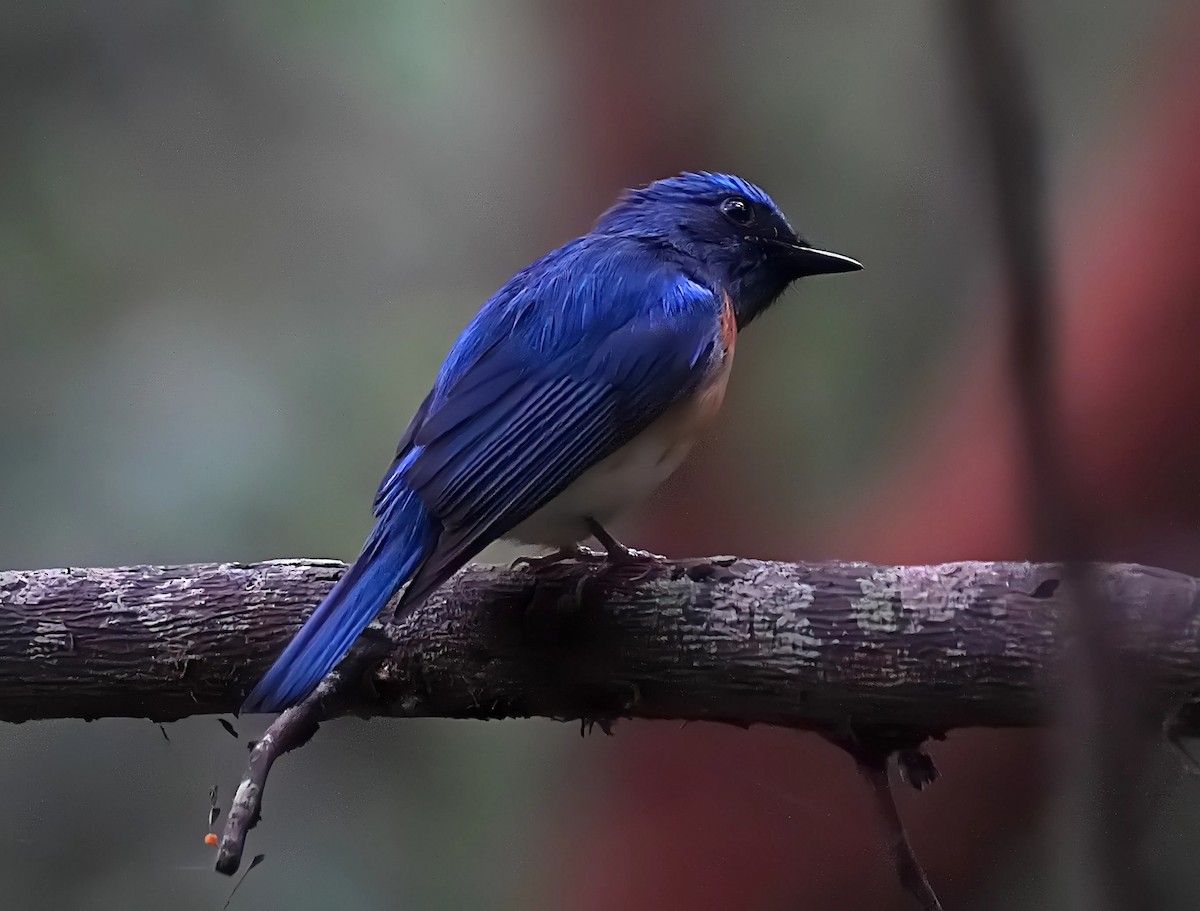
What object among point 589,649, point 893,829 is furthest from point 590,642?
point 893,829

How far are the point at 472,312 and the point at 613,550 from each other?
589 millimetres

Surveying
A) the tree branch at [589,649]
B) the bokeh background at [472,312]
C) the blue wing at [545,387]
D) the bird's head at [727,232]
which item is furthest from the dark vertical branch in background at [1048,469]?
the bird's head at [727,232]

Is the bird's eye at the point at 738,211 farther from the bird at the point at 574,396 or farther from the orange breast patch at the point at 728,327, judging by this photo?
the orange breast patch at the point at 728,327

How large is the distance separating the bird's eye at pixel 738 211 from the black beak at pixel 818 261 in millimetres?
81

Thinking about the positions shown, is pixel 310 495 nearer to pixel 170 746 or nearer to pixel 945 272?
pixel 170 746

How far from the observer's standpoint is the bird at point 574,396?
3.86 feet

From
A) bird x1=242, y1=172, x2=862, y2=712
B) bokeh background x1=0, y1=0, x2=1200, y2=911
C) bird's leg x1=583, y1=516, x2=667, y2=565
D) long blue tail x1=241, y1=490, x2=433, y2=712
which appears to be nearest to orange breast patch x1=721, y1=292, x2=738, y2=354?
bird x1=242, y1=172, x2=862, y2=712

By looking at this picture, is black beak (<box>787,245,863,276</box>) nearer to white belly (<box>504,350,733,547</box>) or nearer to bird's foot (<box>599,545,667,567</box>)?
white belly (<box>504,350,733,547</box>)

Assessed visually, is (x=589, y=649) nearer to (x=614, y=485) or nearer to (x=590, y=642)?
(x=590, y=642)

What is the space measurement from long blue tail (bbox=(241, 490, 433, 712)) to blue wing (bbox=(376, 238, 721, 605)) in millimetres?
27

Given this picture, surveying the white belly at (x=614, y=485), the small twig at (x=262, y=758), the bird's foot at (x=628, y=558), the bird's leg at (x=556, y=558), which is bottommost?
the small twig at (x=262, y=758)

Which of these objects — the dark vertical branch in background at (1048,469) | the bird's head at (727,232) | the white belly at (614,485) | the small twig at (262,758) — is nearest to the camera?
the dark vertical branch in background at (1048,469)

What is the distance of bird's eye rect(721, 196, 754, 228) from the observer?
1588mm

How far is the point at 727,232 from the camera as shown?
1.60 metres
